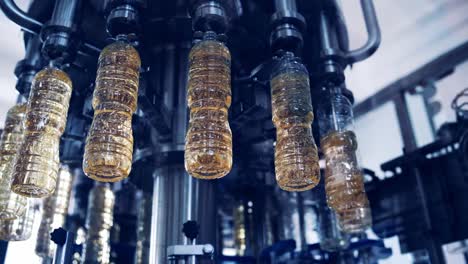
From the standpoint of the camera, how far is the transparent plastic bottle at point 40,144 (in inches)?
29.9

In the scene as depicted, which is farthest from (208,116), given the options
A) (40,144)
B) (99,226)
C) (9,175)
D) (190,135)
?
(99,226)

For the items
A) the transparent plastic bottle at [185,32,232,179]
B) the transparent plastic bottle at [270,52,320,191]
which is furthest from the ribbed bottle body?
the transparent plastic bottle at [185,32,232,179]

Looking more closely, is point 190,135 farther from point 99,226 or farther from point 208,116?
point 99,226

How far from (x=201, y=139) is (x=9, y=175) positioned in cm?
45

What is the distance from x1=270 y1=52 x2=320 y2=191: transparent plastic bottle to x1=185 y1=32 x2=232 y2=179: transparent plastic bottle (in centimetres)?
11

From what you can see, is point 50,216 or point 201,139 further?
point 50,216

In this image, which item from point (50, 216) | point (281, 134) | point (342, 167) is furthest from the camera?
point (50, 216)

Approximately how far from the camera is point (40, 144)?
776 mm

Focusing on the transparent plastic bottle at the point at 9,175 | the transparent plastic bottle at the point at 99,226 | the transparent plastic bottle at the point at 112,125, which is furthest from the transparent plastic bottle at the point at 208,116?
the transparent plastic bottle at the point at 99,226

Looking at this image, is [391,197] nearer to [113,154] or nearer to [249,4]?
[249,4]

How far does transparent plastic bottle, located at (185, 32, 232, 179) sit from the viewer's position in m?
0.74

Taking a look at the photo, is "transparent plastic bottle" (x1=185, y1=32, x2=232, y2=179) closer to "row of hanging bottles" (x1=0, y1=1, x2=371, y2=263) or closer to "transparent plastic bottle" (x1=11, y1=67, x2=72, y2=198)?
"row of hanging bottles" (x1=0, y1=1, x2=371, y2=263)

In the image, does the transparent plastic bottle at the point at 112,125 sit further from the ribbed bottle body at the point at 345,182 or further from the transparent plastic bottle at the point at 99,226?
the transparent plastic bottle at the point at 99,226

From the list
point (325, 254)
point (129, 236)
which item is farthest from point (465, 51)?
point (129, 236)
